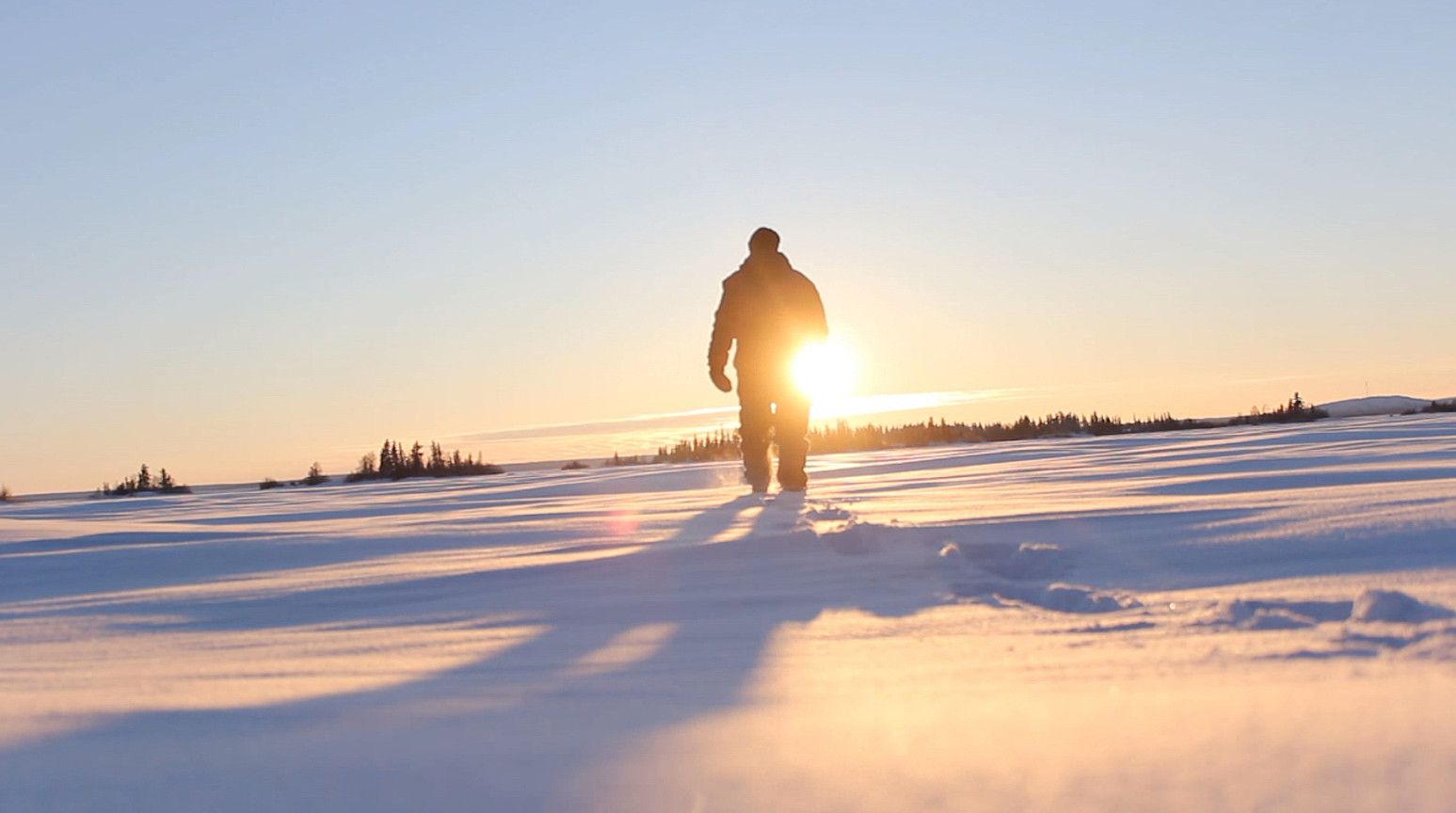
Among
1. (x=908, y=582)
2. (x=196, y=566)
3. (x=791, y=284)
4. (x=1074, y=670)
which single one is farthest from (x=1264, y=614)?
(x=791, y=284)

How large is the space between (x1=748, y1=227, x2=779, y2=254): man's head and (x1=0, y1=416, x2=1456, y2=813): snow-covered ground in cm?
340

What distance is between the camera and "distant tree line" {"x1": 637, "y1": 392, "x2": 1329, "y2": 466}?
51.2ft

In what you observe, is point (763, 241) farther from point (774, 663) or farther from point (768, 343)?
point (774, 663)

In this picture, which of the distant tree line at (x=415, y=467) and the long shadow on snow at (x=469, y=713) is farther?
the distant tree line at (x=415, y=467)

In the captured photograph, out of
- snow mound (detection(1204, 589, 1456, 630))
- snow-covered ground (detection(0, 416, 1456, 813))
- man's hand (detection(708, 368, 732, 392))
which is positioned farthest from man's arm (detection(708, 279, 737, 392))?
snow mound (detection(1204, 589, 1456, 630))

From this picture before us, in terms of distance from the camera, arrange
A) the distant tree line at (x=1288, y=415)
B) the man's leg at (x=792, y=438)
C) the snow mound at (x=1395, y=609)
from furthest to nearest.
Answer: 1. the distant tree line at (x=1288, y=415)
2. the man's leg at (x=792, y=438)
3. the snow mound at (x=1395, y=609)

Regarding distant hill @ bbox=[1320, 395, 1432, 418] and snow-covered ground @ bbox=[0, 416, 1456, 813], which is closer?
snow-covered ground @ bbox=[0, 416, 1456, 813]

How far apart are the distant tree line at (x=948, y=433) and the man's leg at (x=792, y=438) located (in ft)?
24.5

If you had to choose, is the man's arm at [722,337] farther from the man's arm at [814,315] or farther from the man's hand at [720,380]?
the man's arm at [814,315]

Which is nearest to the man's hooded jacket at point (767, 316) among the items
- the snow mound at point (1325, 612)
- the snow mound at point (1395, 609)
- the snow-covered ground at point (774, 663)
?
the snow-covered ground at point (774, 663)

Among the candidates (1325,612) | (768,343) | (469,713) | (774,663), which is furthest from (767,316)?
(469,713)

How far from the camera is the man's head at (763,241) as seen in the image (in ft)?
25.1

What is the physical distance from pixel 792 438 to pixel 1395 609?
527cm

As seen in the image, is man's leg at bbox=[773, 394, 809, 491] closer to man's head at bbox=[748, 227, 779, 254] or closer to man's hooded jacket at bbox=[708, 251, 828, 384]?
man's hooded jacket at bbox=[708, 251, 828, 384]
